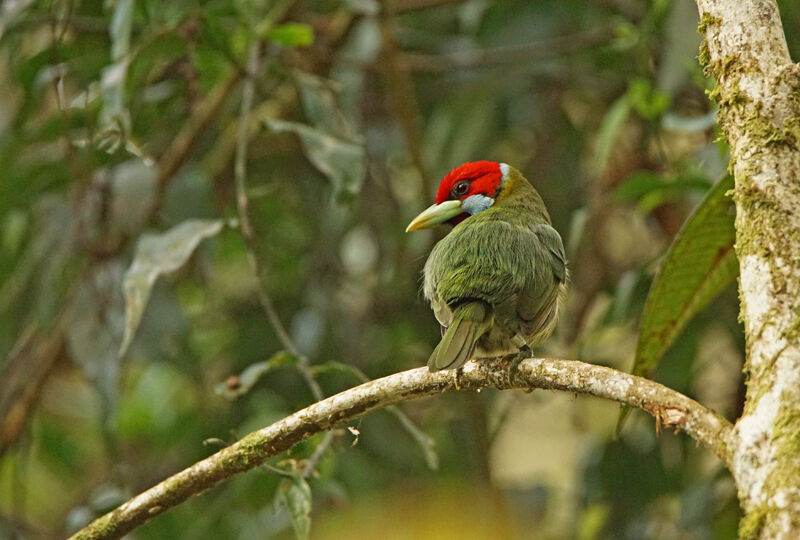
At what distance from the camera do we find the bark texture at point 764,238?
1.37 meters

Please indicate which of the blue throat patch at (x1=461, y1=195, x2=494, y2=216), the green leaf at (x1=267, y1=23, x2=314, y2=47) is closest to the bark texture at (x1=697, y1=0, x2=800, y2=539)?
the blue throat patch at (x1=461, y1=195, x2=494, y2=216)

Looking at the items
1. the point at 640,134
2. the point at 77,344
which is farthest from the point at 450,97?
the point at 77,344

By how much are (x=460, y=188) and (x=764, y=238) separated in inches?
73.7

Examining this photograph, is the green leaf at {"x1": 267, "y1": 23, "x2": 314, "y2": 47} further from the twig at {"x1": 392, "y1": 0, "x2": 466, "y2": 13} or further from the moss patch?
the moss patch

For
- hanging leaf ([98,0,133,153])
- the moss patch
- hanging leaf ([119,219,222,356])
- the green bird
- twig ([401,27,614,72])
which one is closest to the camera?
the moss patch

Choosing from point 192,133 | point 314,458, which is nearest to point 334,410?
point 314,458

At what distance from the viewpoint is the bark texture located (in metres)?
1.37

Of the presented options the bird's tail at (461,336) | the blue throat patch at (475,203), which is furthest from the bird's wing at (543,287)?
the blue throat patch at (475,203)

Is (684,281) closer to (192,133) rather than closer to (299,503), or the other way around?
(299,503)

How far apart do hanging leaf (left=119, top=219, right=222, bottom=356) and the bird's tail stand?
89 cm

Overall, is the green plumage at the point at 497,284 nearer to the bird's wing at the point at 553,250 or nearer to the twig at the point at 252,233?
the bird's wing at the point at 553,250

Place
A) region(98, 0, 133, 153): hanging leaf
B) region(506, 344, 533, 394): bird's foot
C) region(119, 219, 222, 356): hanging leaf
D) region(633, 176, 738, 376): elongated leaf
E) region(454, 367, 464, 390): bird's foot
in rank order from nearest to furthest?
region(506, 344, 533, 394): bird's foot < region(454, 367, 464, 390): bird's foot < region(633, 176, 738, 376): elongated leaf < region(119, 219, 222, 356): hanging leaf < region(98, 0, 133, 153): hanging leaf

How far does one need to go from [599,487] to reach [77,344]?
2203 millimetres

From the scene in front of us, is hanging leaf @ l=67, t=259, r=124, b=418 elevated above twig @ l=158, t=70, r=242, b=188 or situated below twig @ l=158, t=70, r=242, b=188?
below
